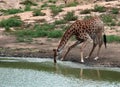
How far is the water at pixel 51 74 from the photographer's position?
44.7 ft

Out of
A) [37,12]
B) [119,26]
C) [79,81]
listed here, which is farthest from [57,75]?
[37,12]

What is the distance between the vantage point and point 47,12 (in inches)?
1003

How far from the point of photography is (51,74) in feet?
49.0

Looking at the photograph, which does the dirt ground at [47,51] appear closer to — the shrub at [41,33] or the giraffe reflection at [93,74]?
the shrub at [41,33]

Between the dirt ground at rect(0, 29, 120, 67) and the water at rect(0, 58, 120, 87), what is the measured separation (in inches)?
23.8

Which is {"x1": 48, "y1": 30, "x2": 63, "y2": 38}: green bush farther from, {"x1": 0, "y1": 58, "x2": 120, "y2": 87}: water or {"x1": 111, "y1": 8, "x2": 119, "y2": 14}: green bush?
{"x1": 111, "y1": 8, "x2": 119, "y2": 14}: green bush

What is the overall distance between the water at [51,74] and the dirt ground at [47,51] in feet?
1.98

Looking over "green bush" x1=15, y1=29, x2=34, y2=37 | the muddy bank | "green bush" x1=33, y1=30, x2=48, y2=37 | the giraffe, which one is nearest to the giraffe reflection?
the muddy bank

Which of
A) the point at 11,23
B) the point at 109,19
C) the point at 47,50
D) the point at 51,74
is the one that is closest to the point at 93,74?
the point at 51,74

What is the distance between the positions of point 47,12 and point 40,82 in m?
12.0

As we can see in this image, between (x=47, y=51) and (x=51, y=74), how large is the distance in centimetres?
368

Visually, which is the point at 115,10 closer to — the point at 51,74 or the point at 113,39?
the point at 113,39

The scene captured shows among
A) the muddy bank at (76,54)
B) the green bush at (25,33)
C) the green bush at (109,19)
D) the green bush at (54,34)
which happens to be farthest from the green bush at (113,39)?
the green bush at (25,33)

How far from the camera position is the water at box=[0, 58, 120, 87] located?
13.6 m
